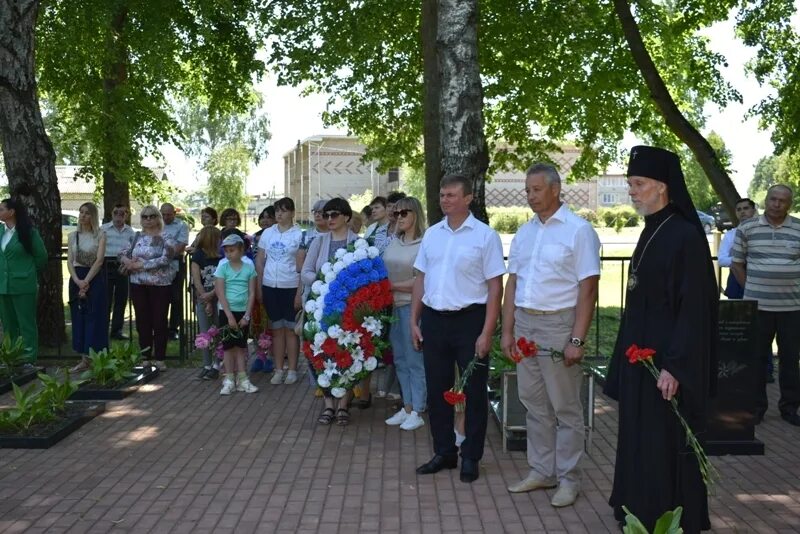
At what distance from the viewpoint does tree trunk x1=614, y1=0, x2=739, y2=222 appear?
15461mm

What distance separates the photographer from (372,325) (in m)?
8.06

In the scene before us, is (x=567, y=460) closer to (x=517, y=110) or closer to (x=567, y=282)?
(x=567, y=282)

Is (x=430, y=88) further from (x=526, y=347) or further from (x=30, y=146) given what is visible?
(x=526, y=347)

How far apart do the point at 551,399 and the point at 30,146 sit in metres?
8.79

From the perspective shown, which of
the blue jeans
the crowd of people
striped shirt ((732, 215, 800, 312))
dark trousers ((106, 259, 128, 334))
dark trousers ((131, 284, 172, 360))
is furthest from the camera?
dark trousers ((106, 259, 128, 334))

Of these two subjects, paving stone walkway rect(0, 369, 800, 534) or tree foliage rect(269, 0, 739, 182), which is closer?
paving stone walkway rect(0, 369, 800, 534)

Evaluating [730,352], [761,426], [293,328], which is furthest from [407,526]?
[293,328]

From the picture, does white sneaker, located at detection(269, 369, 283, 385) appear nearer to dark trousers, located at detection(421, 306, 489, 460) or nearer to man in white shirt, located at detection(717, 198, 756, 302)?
dark trousers, located at detection(421, 306, 489, 460)

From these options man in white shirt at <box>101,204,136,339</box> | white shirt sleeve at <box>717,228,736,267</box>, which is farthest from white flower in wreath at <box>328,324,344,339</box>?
man in white shirt at <box>101,204,136,339</box>

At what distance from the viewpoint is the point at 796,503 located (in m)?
6.13

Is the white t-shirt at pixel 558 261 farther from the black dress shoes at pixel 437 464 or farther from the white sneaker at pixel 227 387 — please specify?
the white sneaker at pixel 227 387

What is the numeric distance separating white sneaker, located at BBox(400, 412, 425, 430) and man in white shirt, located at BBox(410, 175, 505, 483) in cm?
153

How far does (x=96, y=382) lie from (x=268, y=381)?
1.86 meters

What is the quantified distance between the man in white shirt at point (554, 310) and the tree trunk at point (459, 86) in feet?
9.47
